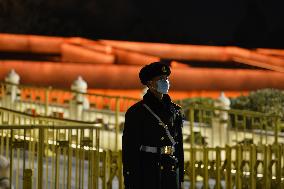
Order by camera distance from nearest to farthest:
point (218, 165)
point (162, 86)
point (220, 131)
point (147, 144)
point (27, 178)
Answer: point (162, 86) < point (147, 144) < point (27, 178) < point (218, 165) < point (220, 131)

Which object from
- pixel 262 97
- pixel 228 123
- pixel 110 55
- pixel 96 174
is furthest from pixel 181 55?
pixel 96 174

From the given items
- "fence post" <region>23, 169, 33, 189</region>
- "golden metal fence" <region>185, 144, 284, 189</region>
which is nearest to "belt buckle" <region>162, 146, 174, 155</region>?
"fence post" <region>23, 169, 33, 189</region>

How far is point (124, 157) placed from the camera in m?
6.11

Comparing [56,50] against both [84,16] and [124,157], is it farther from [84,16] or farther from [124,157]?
[124,157]

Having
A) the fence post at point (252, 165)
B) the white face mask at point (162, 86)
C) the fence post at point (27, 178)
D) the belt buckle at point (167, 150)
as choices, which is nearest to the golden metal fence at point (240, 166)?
the fence post at point (252, 165)

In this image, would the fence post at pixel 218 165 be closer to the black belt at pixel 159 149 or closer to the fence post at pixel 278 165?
the fence post at pixel 278 165

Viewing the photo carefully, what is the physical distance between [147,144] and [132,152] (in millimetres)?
185

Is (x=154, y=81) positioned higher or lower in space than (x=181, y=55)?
lower

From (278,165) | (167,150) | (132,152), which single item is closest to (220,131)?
(278,165)

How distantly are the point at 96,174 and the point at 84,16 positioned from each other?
33275mm

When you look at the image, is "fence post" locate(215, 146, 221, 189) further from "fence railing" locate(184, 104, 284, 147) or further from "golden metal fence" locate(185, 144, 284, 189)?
"fence railing" locate(184, 104, 284, 147)

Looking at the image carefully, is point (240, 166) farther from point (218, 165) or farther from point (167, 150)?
point (167, 150)

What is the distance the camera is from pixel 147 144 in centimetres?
619

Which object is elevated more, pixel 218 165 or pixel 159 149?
pixel 159 149
